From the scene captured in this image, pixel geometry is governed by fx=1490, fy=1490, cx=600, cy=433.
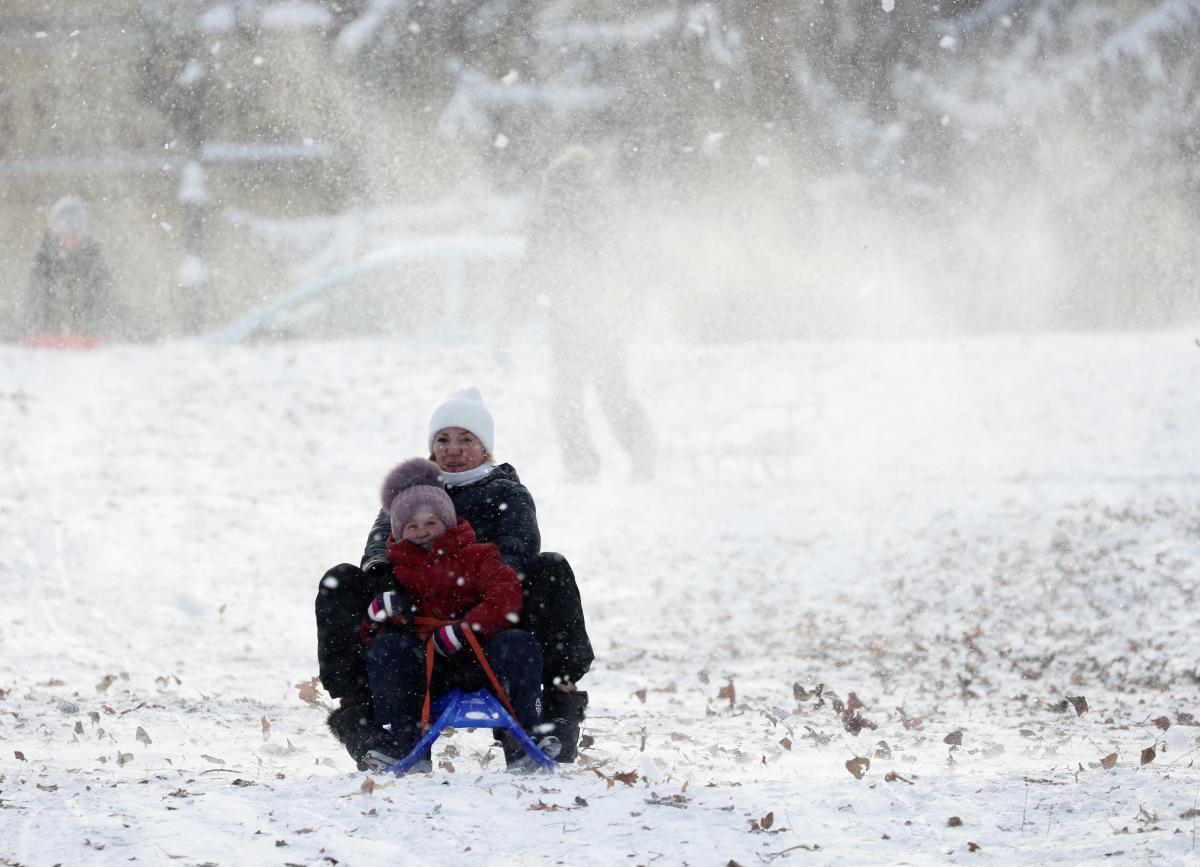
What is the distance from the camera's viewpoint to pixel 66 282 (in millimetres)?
14375

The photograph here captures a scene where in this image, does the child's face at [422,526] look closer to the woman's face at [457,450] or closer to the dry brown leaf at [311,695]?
the woman's face at [457,450]

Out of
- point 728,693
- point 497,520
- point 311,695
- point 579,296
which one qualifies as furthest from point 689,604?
point 497,520

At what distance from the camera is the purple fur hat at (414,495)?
4.03 m

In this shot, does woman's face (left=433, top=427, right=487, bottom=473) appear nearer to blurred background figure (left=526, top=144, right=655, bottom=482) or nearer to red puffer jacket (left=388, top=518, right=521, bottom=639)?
red puffer jacket (left=388, top=518, right=521, bottom=639)

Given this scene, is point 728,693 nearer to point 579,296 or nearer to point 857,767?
point 857,767

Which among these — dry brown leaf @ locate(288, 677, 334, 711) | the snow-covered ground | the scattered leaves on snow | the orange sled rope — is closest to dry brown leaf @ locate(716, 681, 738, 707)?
the snow-covered ground

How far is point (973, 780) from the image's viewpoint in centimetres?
392

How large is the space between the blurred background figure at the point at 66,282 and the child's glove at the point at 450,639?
11177 millimetres

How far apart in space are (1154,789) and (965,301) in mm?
15853

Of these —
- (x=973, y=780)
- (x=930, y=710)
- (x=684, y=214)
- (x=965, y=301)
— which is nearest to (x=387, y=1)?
(x=684, y=214)

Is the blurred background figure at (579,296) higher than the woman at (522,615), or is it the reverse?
the blurred background figure at (579,296)

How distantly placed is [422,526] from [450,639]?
313 mm

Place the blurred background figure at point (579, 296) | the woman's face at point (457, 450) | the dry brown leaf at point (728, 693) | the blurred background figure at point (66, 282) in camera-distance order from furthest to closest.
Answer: the blurred background figure at point (66, 282) < the blurred background figure at point (579, 296) < the dry brown leaf at point (728, 693) < the woman's face at point (457, 450)

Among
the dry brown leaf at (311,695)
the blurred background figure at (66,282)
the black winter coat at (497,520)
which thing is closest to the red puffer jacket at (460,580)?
the black winter coat at (497,520)
